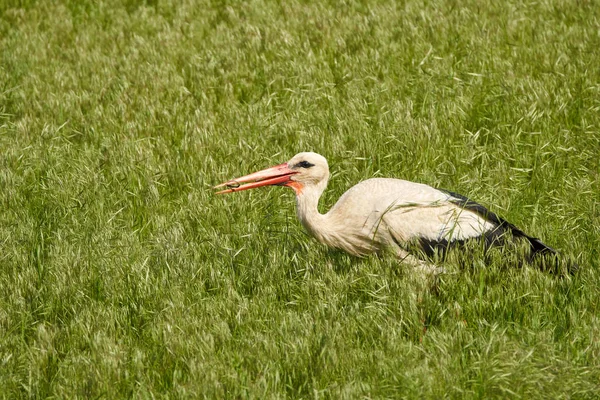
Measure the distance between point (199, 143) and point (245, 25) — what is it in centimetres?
276

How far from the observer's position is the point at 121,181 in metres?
6.78

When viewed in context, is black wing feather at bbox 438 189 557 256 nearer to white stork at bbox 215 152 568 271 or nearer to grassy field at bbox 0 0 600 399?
white stork at bbox 215 152 568 271

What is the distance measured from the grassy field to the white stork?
0.22m

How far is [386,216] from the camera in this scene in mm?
5473

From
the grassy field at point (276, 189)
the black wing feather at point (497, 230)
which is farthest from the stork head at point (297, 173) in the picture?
the black wing feather at point (497, 230)

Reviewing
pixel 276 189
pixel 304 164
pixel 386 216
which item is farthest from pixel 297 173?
pixel 276 189

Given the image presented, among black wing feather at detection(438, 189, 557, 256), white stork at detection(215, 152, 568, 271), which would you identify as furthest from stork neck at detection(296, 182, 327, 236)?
black wing feather at detection(438, 189, 557, 256)

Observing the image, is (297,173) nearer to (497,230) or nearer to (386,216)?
(386,216)

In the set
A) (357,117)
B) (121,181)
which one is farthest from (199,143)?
(357,117)

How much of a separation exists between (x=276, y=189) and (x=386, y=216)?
138cm

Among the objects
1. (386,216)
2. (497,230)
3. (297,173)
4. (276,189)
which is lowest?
(276,189)

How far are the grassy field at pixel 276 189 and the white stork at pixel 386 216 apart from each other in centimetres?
22

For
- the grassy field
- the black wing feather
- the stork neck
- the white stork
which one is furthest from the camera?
the stork neck

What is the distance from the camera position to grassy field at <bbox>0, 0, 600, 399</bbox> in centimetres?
433
